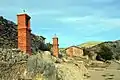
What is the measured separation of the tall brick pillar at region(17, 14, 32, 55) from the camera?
11.3m

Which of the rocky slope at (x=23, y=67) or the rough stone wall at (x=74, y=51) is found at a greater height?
the rough stone wall at (x=74, y=51)

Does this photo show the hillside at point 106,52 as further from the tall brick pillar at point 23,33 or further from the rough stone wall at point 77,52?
the tall brick pillar at point 23,33

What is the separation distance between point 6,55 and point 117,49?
3280 centimetres

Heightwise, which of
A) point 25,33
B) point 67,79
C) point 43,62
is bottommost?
point 67,79

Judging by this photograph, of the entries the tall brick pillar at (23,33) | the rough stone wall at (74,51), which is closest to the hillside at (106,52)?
the rough stone wall at (74,51)

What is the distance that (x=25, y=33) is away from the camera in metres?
11.5

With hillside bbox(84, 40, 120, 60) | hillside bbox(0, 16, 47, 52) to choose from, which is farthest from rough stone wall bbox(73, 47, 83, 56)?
hillside bbox(0, 16, 47, 52)

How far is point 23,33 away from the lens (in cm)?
1150

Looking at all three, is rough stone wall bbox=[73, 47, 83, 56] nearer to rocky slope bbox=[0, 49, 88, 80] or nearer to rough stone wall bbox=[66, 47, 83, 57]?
rough stone wall bbox=[66, 47, 83, 57]

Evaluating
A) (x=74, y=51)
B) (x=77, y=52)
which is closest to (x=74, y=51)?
(x=74, y=51)

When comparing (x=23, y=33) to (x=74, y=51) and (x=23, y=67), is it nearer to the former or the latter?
(x=23, y=67)

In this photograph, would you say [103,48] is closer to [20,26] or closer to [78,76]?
[78,76]

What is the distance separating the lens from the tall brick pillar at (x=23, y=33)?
1135 cm

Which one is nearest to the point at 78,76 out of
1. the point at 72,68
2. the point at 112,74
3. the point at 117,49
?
the point at 72,68
